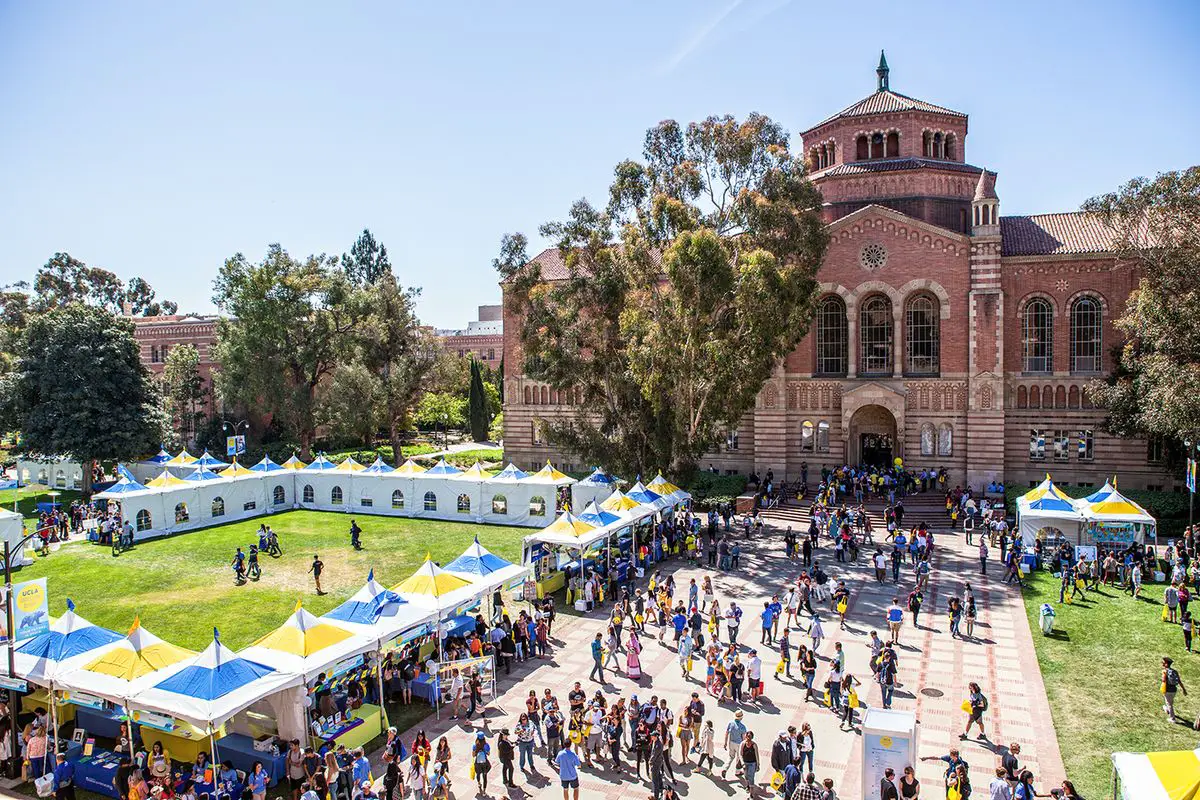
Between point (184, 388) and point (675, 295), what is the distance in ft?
172

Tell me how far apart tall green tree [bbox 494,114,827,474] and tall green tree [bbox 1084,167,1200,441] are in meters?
12.7

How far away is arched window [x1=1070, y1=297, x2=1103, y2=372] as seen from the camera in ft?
142

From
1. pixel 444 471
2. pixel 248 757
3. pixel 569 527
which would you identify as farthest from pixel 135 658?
pixel 444 471

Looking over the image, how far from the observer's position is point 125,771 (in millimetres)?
16594

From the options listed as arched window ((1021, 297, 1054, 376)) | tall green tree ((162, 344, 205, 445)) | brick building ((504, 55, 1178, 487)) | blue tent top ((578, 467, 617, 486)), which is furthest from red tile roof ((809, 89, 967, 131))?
tall green tree ((162, 344, 205, 445))

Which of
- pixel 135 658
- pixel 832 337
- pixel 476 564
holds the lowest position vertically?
pixel 135 658

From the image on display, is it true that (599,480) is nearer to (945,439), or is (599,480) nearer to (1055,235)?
(945,439)

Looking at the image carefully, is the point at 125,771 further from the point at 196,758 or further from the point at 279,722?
the point at 279,722

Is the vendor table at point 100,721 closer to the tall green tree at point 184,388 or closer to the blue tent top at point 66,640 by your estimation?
the blue tent top at point 66,640

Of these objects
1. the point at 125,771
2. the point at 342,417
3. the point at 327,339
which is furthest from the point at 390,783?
the point at 327,339

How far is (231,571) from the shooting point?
109 feet

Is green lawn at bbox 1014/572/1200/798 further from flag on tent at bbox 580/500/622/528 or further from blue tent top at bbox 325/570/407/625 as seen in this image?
blue tent top at bbox 325/570/407/625

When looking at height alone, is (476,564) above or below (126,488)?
below

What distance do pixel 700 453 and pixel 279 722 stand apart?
1013 inches
